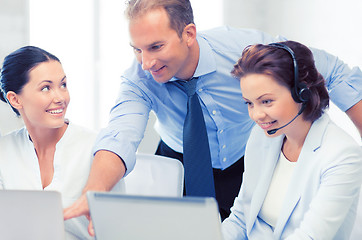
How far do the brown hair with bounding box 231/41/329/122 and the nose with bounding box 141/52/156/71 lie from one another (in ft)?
1.11

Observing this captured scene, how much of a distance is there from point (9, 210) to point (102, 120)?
2528 millimetres

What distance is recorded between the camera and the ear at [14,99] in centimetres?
191

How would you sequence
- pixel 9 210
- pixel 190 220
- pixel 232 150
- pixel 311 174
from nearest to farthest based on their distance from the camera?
1. pixel 190 220
2. pixel 9 210
3. pixel 311 174
4. pixel 232 150

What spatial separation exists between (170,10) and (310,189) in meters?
0.79

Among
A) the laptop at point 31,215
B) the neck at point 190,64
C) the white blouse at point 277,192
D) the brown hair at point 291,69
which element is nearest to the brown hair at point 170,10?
the neck at point 190,64

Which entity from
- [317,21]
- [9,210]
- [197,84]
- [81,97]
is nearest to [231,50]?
[197,84]

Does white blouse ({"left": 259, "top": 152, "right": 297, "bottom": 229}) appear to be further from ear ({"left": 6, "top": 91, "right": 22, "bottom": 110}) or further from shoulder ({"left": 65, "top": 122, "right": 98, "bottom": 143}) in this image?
ear ({"left": 6, "top": 91, "right": 22, "bottom": 110})

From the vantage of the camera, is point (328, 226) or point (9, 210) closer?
point (9, 210)

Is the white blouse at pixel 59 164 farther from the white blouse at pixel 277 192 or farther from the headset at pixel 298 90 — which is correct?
the headset at pixel 298 90

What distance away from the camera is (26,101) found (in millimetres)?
1888

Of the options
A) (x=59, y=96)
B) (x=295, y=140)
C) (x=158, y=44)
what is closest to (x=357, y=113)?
(x=295, y=140)

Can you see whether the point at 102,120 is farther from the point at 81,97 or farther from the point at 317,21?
the point at 317,21

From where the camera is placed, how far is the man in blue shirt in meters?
1.71

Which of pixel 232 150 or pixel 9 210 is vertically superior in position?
pixel 9 210
